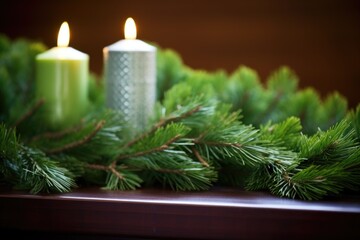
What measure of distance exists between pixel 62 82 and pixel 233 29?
Answer: 1006 mm

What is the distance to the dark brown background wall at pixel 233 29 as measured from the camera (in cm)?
162

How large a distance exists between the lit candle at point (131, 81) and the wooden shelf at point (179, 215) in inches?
7.1

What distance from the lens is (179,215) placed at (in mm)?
504

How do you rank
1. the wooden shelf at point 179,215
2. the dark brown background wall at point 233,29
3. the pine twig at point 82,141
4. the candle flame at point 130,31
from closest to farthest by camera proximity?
the wooden shelf at point 179,215 → the pine twig at point 82,141 → the candle flame at point 130,31 → the dark brown background wall at point 233,29

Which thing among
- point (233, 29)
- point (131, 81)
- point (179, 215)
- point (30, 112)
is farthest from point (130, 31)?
point (233, 29)

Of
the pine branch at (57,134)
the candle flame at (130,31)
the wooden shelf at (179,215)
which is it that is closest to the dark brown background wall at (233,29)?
the candle flame at (130,31)

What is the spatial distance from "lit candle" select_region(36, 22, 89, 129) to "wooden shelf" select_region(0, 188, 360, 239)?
20 cm

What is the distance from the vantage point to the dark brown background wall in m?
1.62

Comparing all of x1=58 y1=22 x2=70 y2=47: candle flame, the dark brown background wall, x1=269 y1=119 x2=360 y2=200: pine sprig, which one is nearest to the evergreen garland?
x1=269 y1=119 x2=360 y2=200: pine sprig

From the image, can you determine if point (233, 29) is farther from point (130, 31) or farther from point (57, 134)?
point (57, 134)

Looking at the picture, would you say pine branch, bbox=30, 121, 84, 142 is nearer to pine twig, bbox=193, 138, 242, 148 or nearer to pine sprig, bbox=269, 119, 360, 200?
pine twig, bbox=193, 138, 242, 148

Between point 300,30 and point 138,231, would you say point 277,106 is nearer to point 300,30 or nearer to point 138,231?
point 138,231

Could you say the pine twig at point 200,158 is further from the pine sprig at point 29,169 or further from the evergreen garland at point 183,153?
the pine sprig at point 29,169

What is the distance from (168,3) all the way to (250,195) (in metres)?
1.22
